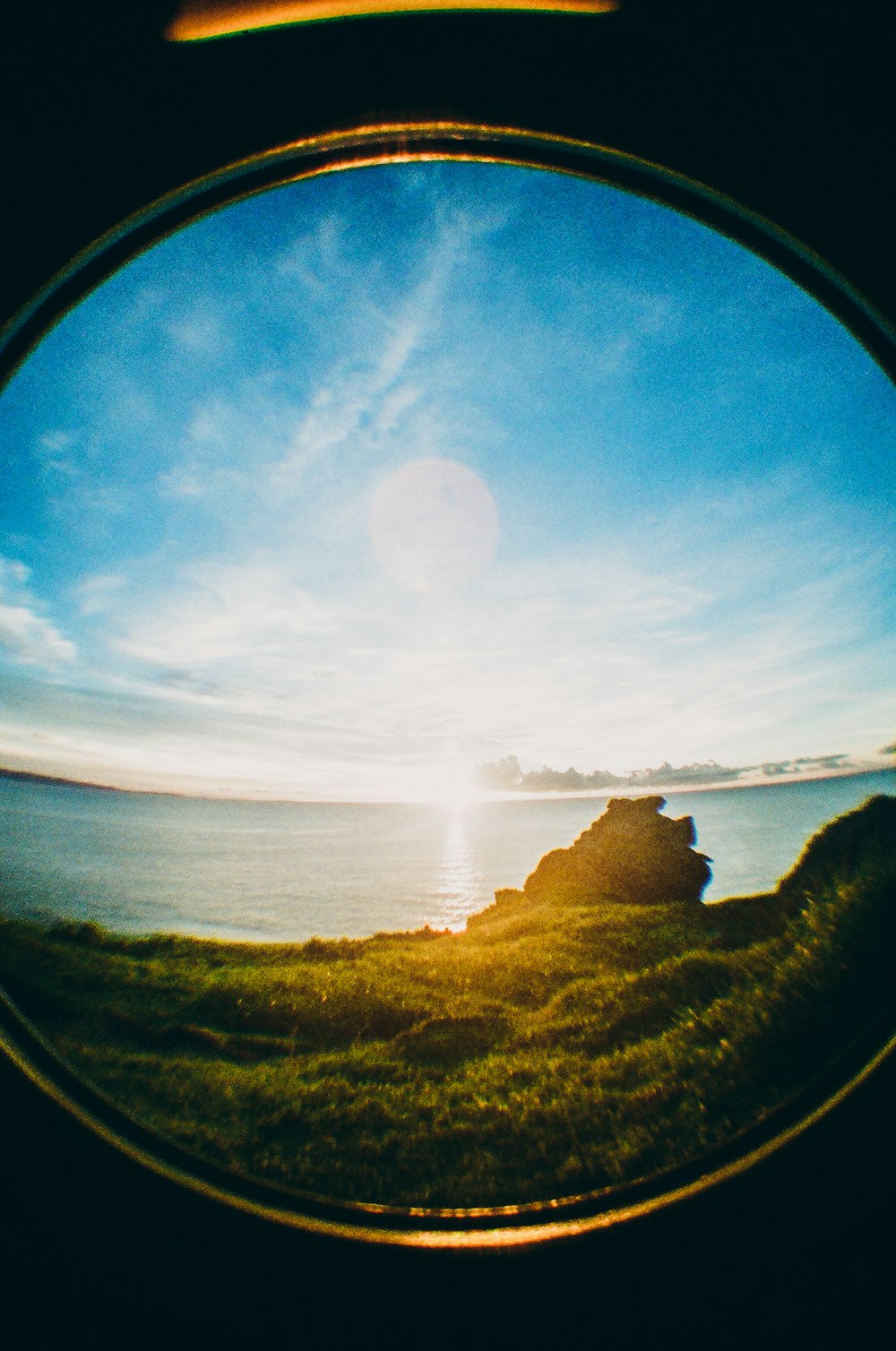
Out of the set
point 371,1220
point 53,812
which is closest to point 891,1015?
point 371,1220

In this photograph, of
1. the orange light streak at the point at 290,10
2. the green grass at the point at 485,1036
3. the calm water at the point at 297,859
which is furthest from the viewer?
the calm water at the point at 297,859

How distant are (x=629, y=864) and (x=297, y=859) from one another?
A: 5023 cm

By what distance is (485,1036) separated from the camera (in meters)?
8.39

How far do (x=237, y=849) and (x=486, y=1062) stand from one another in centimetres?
6661

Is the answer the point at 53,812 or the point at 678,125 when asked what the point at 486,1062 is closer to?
the point at 678,125

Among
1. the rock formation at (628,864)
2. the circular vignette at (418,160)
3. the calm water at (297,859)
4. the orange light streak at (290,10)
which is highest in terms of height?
the orange light streak at (290,10)

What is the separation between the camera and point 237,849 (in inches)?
2539

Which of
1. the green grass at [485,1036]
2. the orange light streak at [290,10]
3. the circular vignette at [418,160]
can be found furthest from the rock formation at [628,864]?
the orange light streak at [290,10]

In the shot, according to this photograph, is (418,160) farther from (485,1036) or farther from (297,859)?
(297,859)

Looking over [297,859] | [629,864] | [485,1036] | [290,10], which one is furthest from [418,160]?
[297,859]

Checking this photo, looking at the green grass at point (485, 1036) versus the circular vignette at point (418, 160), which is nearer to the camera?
the circular vignette at point (418, 160)

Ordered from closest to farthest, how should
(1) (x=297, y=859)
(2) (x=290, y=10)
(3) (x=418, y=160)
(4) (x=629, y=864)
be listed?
(2) (x=290, y=10)
(3) (x=418, y=160)
(4) (x=629, y=864)
(1) (x=297, y=859)

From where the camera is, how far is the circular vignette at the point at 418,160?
176cm

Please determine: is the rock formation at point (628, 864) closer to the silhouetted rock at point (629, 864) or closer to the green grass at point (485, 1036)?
the silhouetted rock at point (629, 864)
